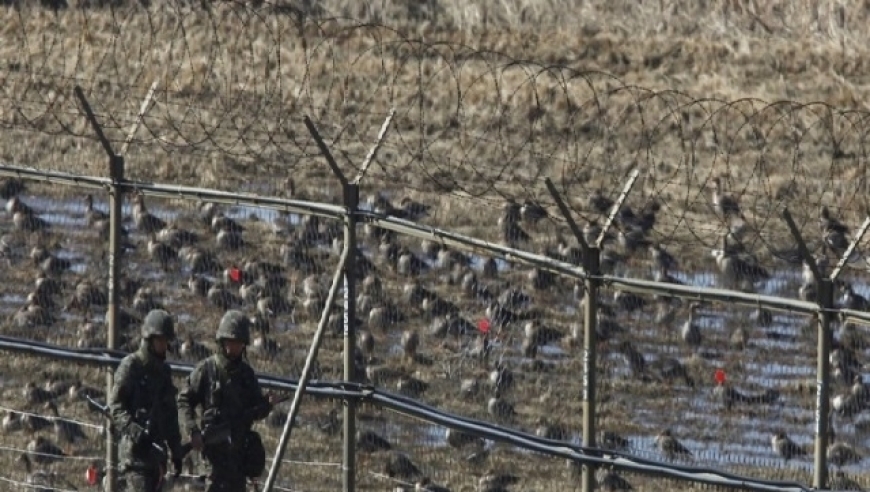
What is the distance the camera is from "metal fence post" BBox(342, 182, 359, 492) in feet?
50.2

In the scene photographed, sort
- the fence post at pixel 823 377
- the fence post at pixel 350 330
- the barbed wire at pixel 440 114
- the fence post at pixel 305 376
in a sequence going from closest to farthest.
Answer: the fence post at pixel 823 377, the fence post at pixel 305 376, the fence post at pixel 350 330, the barbed wire at pixel 440 114

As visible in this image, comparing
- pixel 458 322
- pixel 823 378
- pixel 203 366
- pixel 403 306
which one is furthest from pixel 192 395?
pixel 823 378

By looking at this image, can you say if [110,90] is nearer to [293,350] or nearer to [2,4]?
[2,4]

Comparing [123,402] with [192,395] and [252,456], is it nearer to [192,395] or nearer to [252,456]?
[192,395]

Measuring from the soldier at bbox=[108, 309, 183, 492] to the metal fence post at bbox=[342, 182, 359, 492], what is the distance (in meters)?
1.11

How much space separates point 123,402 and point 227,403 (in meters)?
0.62

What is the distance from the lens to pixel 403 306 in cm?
1680

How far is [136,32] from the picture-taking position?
3550cm

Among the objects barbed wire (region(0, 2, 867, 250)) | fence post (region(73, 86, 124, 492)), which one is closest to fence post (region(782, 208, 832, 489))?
fence post (region(73, 86, 124, 492))

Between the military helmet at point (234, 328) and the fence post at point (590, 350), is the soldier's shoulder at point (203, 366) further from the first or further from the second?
the fence post at point (590, 350)

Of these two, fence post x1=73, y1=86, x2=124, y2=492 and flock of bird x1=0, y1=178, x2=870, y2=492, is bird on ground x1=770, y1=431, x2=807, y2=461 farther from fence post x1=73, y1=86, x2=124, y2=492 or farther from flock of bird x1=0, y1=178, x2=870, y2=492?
fence post x1=73, y1=86, x2=124, y2=492

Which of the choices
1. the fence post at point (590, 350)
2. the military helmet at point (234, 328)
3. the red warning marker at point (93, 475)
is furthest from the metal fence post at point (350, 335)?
the red warning marker at point (93, 475)

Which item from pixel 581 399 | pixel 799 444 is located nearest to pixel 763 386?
pixel 799 444

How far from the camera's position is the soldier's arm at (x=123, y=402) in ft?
48.2
